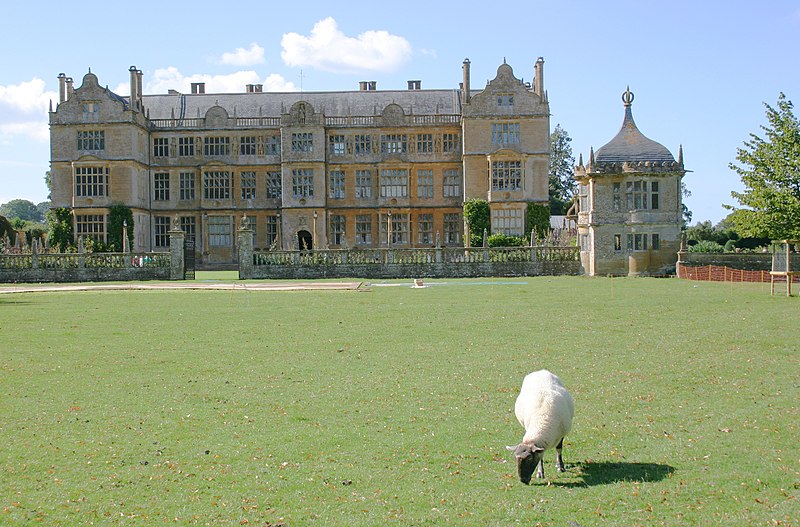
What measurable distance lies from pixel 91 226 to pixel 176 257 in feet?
57.9

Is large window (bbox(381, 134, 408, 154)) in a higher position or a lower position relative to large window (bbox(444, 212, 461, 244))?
higher

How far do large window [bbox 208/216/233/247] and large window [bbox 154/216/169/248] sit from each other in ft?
10.3

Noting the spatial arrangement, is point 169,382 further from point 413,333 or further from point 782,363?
point 782,363

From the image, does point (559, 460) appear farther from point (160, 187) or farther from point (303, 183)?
point (160, 187)

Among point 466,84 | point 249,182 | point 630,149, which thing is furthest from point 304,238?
point 630,149

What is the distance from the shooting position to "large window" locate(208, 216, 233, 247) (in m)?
57.2

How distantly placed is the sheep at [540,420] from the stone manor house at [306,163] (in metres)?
45.2

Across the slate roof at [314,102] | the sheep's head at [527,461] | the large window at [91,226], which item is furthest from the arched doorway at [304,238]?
the sheep's head at [527,461]

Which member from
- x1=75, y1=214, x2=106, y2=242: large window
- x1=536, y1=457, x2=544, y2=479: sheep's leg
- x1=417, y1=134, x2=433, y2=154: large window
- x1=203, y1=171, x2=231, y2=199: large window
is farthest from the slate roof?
x1=536, y1=457, x2=544, y2=479: sheep's leg

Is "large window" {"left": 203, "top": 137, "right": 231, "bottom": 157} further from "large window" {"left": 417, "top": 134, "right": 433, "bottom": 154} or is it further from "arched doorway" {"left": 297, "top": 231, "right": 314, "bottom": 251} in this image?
"large window" {"left": 417, "top": 134, "right": 433, "bottom": 154}

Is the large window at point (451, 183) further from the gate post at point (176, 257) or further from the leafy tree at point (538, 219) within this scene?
the gate post at point (176, 257)

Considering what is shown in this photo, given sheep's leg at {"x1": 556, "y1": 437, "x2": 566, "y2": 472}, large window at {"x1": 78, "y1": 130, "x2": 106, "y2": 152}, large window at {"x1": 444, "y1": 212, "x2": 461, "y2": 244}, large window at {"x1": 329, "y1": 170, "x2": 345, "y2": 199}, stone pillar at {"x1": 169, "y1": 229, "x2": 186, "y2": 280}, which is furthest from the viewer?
large window at {"x1": 329, "y1": 170, "x2": 345, "y2": 199}

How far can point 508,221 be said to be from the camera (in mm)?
53281

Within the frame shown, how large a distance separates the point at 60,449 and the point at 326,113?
5195cm
